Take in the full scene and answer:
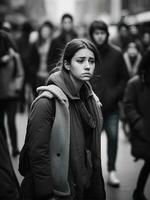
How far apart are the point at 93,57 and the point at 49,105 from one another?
54cm

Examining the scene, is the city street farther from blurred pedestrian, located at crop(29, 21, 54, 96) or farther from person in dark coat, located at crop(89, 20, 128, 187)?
blurred pedestrian, located at crop(29, 21, 54, 96)

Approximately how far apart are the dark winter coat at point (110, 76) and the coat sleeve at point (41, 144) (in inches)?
122

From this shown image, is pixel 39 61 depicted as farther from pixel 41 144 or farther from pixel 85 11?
pixel 85 11

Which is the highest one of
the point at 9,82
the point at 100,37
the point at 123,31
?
the point at 100,37

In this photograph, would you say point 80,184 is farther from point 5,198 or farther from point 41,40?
point 41,40

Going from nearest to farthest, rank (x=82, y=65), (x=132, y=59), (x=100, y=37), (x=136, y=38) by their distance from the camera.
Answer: (x=82, y=65), (x=100, y=37), (x=132, y=59), (x=136, y=38)

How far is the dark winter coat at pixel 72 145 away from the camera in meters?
3.59

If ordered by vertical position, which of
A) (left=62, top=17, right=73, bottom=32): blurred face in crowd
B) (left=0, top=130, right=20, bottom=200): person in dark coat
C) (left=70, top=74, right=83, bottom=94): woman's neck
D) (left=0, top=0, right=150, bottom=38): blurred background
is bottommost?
(left=0, top=0, right=150, bottom=38): blurred background

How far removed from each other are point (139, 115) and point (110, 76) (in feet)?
3.73

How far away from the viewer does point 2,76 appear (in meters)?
7.98

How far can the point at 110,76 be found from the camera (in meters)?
6.88

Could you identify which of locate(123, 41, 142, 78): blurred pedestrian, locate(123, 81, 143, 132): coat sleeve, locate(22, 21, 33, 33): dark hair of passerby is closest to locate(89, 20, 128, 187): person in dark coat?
locate(123, 81, 143, 132): coat sleeve

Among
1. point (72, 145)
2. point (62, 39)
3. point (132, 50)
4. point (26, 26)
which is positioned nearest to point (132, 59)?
point (132, 50)

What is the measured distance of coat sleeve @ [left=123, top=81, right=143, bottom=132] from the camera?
5.82m
